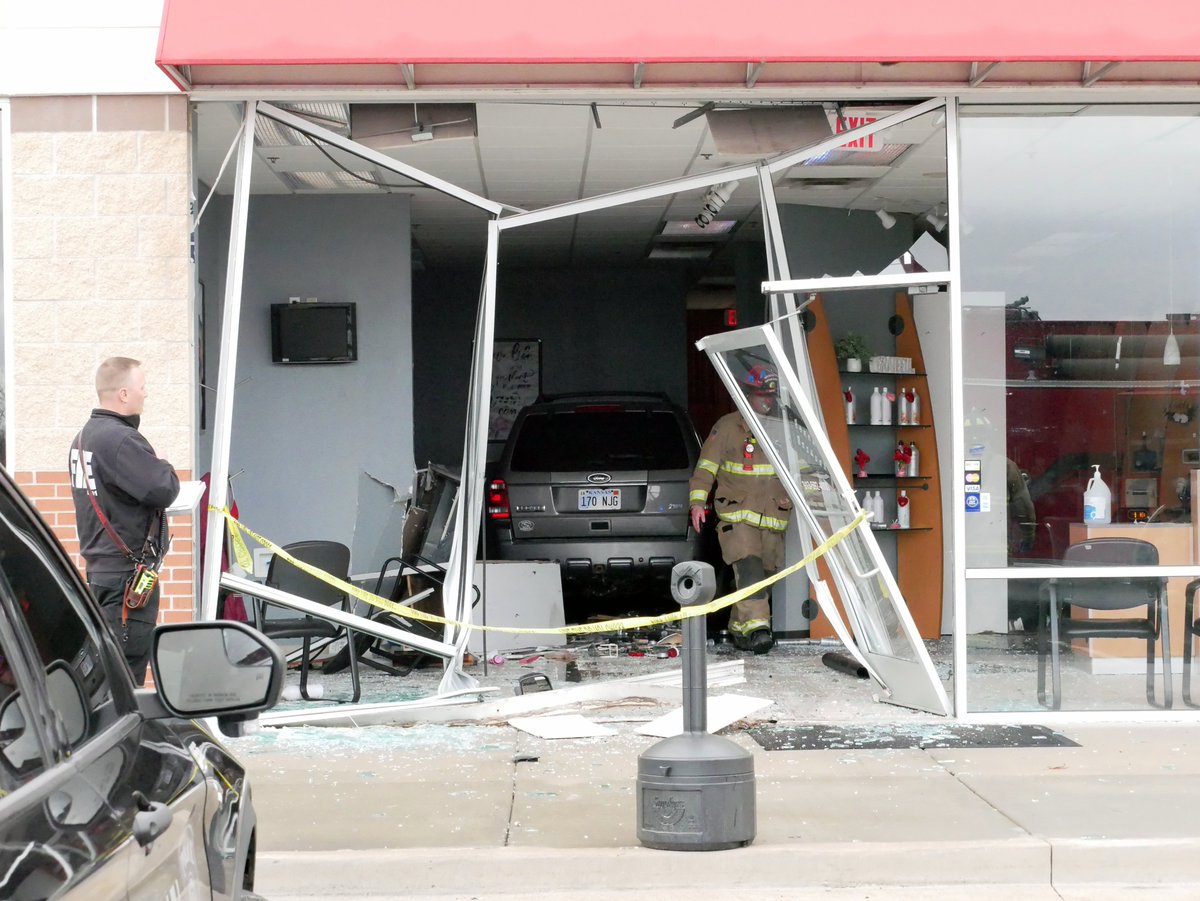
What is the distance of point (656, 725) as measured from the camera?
718 cm

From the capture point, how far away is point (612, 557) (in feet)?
33.3

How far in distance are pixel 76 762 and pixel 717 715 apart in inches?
219

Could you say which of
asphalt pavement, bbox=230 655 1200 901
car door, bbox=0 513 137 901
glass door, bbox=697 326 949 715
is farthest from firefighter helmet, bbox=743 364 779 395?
car door, bbox=0 513 137 901

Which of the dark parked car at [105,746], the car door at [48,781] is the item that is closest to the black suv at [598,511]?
the dark parked car at [105,746]

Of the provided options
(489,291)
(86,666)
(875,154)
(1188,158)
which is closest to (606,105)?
(489,291)

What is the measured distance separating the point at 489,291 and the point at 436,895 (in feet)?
13.0

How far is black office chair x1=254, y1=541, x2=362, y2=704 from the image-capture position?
773 centimetres

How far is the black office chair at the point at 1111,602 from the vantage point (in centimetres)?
746

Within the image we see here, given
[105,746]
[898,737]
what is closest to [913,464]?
[898,737]

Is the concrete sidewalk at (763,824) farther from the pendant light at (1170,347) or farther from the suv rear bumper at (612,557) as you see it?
the suv rear bumper at (612,557)

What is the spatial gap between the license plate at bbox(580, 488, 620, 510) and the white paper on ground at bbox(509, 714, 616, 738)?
9.54 ft

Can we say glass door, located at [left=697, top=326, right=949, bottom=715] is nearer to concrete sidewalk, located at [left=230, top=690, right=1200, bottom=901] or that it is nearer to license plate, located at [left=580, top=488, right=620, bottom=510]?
concrete sidewalk, located at [left=230, top=690, right=1200, bottom=901]

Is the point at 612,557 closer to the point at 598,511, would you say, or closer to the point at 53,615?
the point at 598,511

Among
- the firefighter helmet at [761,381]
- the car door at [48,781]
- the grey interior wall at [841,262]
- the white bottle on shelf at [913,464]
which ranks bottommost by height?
the car door at [48,781]
